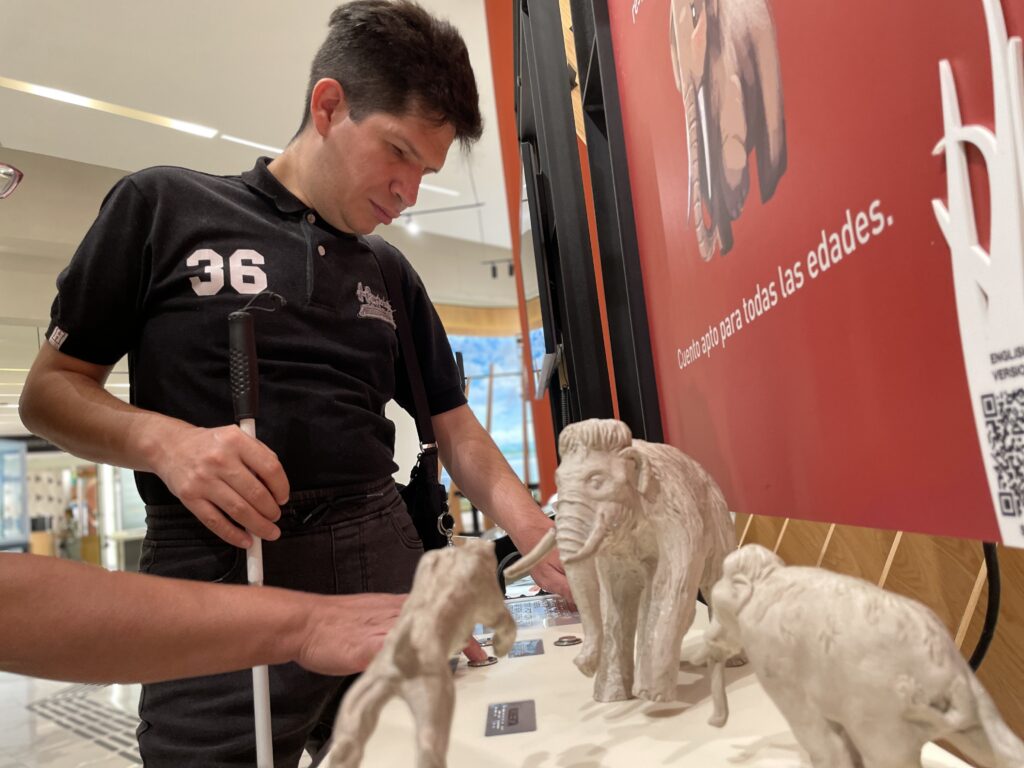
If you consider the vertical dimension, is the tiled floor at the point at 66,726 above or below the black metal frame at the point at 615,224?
below

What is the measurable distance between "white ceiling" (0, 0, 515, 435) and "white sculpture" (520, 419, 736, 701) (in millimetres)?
2237

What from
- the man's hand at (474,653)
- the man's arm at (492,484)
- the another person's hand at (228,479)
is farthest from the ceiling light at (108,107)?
the man's hand at (474,653)

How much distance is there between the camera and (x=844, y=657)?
1.58ft

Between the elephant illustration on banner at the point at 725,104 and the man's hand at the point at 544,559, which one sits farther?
the man's hand at the point at 544,559

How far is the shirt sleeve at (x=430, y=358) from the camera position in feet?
5.24

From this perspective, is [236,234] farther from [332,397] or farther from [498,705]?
[498,705]

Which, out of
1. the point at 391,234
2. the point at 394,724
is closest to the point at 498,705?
the point at 394,724

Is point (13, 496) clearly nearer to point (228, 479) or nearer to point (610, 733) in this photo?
point (228, 479)

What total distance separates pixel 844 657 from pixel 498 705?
1.69 feet

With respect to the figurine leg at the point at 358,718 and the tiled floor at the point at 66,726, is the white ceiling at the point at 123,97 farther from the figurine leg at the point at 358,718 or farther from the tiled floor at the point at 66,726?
the figurine leg at the point at 358,718

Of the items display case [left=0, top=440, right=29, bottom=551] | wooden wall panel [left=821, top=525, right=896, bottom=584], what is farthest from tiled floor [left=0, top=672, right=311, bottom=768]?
display case [left=0, top=440, right=29, bottom=551]

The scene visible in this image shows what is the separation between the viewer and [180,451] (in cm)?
95

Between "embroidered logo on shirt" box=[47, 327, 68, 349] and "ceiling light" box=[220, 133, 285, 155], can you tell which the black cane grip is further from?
"ceiling light" box=[220, 133, 285, 155]

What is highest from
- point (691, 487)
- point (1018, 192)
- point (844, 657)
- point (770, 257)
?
point (770, 257)
